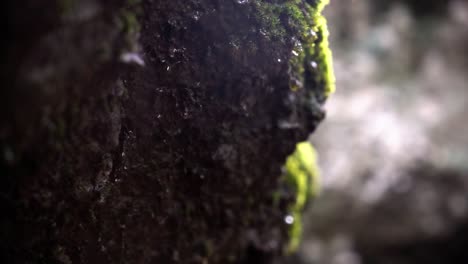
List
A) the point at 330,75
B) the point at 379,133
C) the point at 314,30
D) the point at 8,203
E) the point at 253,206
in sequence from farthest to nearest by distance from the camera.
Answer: the point at 379,133, the point at 253,206, the point at 330,75, the point at 314,30, the point at 8,203

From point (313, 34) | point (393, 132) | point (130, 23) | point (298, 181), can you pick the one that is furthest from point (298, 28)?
point (393, 132)

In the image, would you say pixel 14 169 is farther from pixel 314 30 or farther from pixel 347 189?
pixel 347 189

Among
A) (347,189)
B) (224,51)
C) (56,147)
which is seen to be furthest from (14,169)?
(347,189)

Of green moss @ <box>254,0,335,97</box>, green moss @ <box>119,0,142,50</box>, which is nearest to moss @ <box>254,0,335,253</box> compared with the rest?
green moss @ <box>254,0,335,97</box>

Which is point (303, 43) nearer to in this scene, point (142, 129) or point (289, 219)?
point (142, 129)

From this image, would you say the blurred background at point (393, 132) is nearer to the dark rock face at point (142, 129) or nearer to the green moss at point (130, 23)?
the dark rock face at point (142, 129)

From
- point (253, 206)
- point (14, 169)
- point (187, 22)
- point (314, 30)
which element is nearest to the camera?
point (14, 169)
